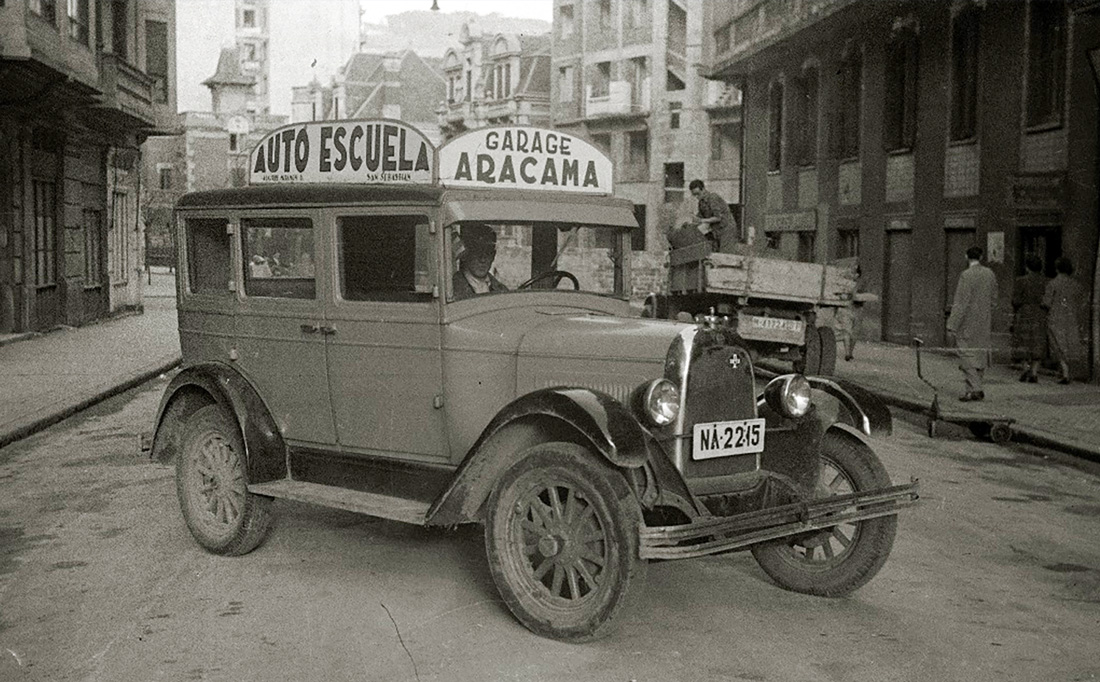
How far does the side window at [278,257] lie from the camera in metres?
6.68

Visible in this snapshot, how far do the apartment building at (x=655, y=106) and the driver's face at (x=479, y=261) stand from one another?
49.6 metres

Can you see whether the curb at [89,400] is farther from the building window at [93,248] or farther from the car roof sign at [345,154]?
the building window at [93,248]

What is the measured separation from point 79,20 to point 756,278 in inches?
622

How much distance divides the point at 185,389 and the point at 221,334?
0.37m

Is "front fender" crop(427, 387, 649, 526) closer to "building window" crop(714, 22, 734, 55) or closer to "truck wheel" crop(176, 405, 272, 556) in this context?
"truck wheel" crop(176, 405, 272, 556)

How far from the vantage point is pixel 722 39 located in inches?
1374

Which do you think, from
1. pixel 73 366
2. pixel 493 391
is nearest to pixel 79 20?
pixel 73 366

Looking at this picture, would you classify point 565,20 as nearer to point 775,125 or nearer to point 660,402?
point 775,125

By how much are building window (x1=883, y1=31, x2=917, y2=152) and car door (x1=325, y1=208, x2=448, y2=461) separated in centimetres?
1943

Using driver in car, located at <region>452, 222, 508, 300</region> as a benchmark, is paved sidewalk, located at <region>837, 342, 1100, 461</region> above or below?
below

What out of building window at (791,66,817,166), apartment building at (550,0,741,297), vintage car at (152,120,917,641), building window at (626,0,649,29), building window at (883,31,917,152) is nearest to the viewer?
vintage car at (152,120,917,641)

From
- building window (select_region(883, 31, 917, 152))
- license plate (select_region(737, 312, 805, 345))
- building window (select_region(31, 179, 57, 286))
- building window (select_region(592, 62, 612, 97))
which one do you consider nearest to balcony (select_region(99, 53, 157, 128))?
building window (select_region(31, 179, 57, 286))

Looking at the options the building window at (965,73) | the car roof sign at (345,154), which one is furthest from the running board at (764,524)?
the building window at (965,73)

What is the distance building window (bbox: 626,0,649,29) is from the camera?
5978 cm
